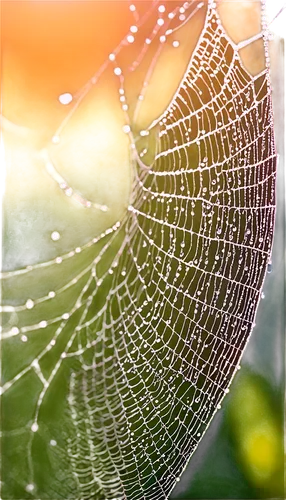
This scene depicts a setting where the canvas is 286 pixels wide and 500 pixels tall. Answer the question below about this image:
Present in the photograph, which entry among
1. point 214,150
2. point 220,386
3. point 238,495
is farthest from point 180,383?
point 214,150

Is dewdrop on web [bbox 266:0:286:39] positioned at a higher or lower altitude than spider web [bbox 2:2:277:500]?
higher

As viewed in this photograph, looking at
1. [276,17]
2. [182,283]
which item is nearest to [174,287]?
[182,283]

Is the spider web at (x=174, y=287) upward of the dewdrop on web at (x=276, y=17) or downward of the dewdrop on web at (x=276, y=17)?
downward

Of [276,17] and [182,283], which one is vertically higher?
[276,17]

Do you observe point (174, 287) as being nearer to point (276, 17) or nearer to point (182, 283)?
point (182, 283)

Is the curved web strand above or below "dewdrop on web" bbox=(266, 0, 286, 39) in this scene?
below

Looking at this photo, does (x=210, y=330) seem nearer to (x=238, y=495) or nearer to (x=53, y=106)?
(x=238, y=495)
